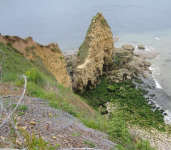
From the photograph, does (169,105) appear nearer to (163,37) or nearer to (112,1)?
(163,37)

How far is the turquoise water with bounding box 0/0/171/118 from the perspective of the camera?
→ 135ft

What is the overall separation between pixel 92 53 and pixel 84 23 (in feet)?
126

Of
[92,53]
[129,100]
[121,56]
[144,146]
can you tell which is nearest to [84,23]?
[121,56]

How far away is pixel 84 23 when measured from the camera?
2151 inches

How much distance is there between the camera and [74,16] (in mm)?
60969

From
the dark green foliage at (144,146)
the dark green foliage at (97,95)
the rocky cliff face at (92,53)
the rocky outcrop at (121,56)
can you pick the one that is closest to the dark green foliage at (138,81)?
the rocky outcrop at (121,56)

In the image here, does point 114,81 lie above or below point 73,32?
below

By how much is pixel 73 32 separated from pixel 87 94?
34394 mm

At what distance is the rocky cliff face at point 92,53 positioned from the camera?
1828 centimetres

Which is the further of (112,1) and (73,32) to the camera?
(112,1)

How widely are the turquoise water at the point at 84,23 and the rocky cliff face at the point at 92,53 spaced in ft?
37.5

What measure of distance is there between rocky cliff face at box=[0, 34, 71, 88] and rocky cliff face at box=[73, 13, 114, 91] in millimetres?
2027

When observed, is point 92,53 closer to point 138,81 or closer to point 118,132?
point 138,81

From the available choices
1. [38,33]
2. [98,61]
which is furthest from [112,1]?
[98,61]
